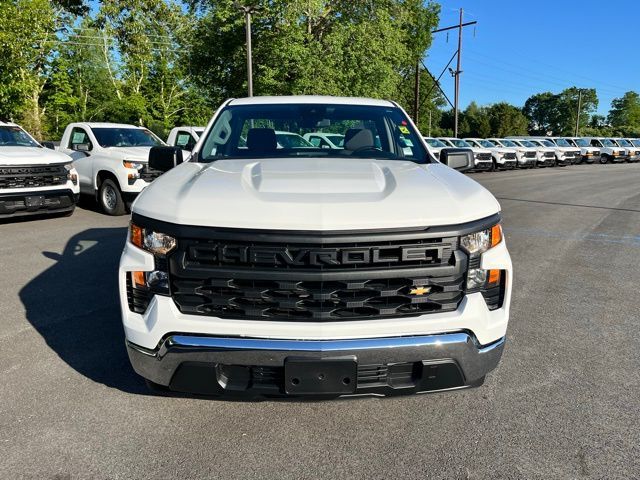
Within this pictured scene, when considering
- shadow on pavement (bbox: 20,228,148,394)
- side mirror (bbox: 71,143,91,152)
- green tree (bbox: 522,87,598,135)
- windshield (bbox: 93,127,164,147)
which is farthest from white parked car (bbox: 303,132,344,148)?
green tree (bbox: 522,87,598,135)

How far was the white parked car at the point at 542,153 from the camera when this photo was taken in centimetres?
2895

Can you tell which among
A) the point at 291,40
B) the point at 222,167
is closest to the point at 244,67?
the point at 291,40

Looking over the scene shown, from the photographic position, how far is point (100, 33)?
39.5 meters

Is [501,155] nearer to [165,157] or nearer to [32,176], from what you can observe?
[32,176]

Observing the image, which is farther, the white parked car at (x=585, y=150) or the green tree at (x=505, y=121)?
the green tree at (x=505, y=121)

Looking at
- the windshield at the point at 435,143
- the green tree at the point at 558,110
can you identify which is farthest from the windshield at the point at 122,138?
the green tree at the point at 558,110

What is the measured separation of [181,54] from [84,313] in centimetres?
3871

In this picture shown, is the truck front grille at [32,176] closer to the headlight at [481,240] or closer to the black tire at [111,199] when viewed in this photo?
the black tire at [111,199]

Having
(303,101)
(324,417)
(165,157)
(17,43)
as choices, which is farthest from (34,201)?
(17,43)

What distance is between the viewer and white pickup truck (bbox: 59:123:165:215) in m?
9.51

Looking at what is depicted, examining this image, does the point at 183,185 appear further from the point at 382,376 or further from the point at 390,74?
the point at 390,74

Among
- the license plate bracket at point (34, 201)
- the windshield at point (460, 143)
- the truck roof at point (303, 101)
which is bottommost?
the license plate bracket at point (34, 201)

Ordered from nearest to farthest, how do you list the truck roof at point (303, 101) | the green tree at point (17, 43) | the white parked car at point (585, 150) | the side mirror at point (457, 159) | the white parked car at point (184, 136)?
the side mirror at point (457, 159) → the truck roof at point (303, 101) → the white parked car at point (184, 136) → the green tree at point (17, 43) → the white parked car at point (585, 150)

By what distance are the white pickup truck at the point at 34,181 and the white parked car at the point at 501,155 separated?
21443mm
